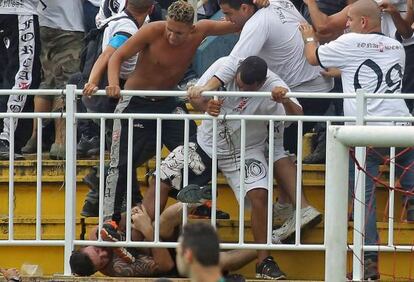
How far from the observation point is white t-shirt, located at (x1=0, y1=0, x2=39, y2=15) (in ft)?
42.1

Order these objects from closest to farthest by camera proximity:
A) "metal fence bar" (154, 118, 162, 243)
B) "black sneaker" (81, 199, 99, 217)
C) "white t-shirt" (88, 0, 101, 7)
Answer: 1. "metal fence bar" (154, 118, 162, 243)
2. "black sneaker" (81, 199, 99, 217)
3. "white t-shirt" (88, 0, 101, 7)

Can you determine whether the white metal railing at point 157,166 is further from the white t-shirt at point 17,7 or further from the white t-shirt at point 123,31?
the white t-shirt at point 17,7

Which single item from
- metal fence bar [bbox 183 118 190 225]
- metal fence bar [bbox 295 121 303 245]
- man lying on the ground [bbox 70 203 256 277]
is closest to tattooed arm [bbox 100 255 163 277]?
man lying on the ground [bbox 70 203 256 277]

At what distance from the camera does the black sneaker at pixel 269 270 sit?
1127 cm

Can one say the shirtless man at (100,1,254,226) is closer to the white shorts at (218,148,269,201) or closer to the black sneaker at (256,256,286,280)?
the white shorts at (218,148,269,201)

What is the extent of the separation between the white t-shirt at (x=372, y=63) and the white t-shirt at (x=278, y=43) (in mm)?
523

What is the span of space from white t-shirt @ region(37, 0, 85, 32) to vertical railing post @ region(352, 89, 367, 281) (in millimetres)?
3367

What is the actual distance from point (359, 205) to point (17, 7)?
143 inches

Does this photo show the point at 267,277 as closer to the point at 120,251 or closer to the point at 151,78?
the point at 120,251

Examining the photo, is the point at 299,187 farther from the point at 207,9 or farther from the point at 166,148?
the point at 207,9

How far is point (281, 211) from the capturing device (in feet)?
37.9

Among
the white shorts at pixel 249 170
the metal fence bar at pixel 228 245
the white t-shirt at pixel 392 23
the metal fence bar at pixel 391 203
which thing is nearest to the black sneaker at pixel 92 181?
the metal fence bar at pixel 228 245

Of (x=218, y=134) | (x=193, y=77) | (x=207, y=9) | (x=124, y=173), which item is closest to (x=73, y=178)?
(x=124, y=173)

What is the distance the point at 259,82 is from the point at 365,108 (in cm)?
84
